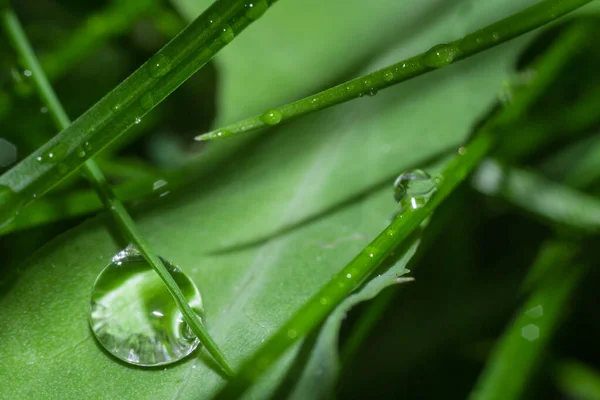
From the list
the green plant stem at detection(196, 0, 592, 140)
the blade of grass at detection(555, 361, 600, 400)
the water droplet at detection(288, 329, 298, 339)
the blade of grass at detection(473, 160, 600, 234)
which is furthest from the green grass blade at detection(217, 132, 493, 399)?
the blade of grass at detection(555, 361, 600, 400)

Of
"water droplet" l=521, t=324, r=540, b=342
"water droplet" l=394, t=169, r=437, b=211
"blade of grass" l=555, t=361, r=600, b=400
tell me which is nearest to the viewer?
"water droplet" l=394, t=169, r=437, b=211

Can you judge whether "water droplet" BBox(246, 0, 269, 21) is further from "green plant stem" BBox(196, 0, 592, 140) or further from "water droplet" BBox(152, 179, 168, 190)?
"water droplet" BBox(152, 179, 168, 190)

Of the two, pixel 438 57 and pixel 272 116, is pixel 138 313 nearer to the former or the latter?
pixel 272 116

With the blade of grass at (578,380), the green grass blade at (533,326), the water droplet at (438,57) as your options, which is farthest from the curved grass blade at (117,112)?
the blade of grass at (578,380)

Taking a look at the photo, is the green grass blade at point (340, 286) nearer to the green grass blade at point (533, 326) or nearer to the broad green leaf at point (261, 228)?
the broad green leaf at point (261, 228)

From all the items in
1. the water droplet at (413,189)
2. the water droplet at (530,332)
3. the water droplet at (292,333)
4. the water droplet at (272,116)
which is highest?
the water droplet at (272,116)
